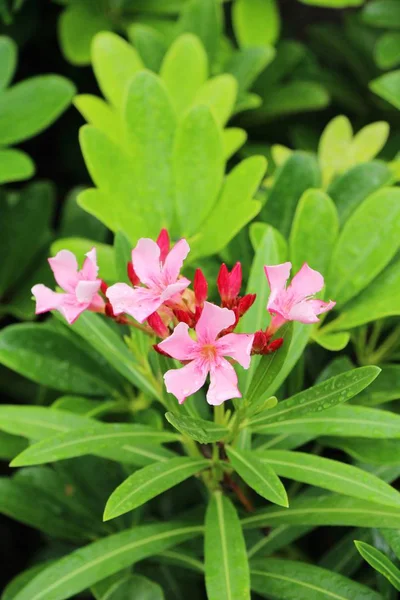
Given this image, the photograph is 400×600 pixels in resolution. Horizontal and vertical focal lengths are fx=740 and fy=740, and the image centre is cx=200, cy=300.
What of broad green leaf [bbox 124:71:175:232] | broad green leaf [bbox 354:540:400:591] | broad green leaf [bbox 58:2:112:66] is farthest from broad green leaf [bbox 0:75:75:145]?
broad green leaf [bbox 354:540:400:591]

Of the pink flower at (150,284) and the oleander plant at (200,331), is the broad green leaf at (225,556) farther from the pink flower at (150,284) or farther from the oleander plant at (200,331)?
the pink flower at (150,284)

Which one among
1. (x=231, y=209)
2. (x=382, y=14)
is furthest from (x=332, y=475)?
(x=382, y=14)

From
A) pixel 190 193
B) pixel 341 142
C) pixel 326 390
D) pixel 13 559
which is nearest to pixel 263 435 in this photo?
pixel 326 390

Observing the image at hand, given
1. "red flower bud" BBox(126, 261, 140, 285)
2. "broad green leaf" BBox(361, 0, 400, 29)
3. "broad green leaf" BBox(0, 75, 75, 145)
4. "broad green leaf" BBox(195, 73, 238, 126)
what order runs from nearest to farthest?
"red flower bud" BBox(126, 261, 140, 285) → "broad green leaf" BBox(195, 73, 238, 126) → "broad green leaf" BBox(0, 75, 75, 145) → "broad green leaf" BBox(361, 0, 400, 29)

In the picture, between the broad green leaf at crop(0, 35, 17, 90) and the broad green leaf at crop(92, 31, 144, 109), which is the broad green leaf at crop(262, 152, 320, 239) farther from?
the broad green leaf at crop(0, 35, 17, 90)

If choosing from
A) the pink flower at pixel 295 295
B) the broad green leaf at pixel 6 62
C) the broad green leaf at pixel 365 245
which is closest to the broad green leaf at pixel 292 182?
the broad green leaf at pixel 365 245

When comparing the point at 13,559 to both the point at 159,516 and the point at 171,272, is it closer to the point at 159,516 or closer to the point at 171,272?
the point at 159,516
